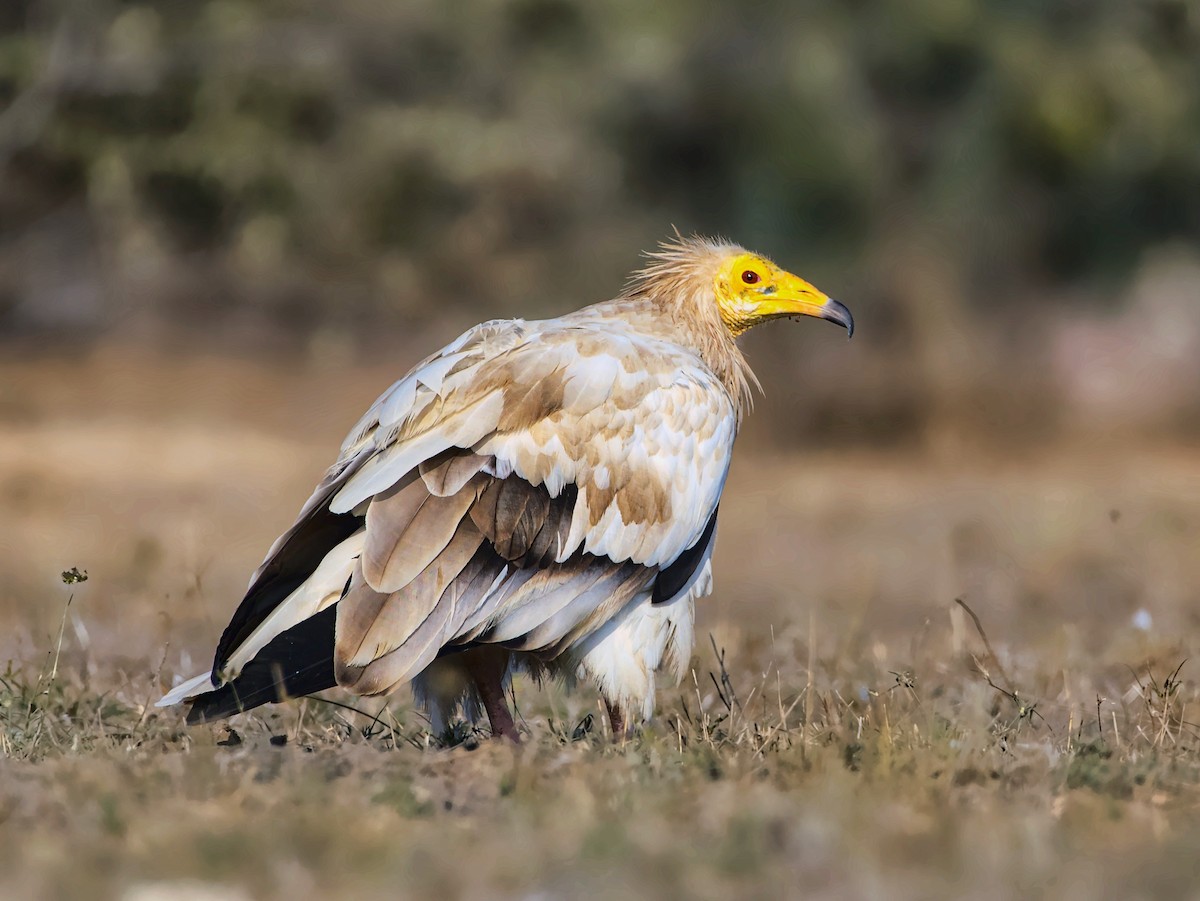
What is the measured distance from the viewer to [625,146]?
55.8ft

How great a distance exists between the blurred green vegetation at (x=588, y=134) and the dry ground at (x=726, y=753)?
13.7 ft


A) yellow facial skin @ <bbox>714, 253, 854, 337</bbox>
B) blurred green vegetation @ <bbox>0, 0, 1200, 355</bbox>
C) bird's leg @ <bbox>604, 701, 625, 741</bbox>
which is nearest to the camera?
bird's leg @ <bbox>604, 701, 625, 741</bbox>

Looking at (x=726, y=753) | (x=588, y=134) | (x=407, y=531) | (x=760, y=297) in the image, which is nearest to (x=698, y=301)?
(x=760, y=297)

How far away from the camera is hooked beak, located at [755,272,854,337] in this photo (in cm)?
638

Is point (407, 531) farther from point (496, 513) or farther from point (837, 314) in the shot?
point (837, 314)

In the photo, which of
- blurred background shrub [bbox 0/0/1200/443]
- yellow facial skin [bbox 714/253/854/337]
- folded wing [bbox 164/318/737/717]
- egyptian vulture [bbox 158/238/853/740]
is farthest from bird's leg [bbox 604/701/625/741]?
blurred background shrub [bbox 0/0/1200/443]

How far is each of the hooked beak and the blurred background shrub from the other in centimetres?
781

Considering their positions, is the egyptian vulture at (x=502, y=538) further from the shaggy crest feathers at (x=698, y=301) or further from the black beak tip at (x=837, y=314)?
the black beak tip at (x=837, y=314)

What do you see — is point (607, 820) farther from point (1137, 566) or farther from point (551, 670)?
point (1137, 566)

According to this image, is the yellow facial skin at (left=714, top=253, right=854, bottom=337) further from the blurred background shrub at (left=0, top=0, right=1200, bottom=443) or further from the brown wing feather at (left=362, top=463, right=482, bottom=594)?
the blurred background shrub at (left=0, top=0, right=1200, bottom=443)

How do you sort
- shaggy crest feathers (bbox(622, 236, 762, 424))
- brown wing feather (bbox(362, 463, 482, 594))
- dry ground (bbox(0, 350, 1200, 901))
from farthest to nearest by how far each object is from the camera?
1. shaggy crest feathers (bbox(622, 236, 762, 424))
2. brown wing feather (bbox(362, 463, 482, 594))
3. dry ground (bbox(0, 350, 1200, 901))

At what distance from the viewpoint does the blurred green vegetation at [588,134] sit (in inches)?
555

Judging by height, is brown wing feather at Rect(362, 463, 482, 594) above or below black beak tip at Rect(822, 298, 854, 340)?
below

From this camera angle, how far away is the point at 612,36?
16109 millimetres
